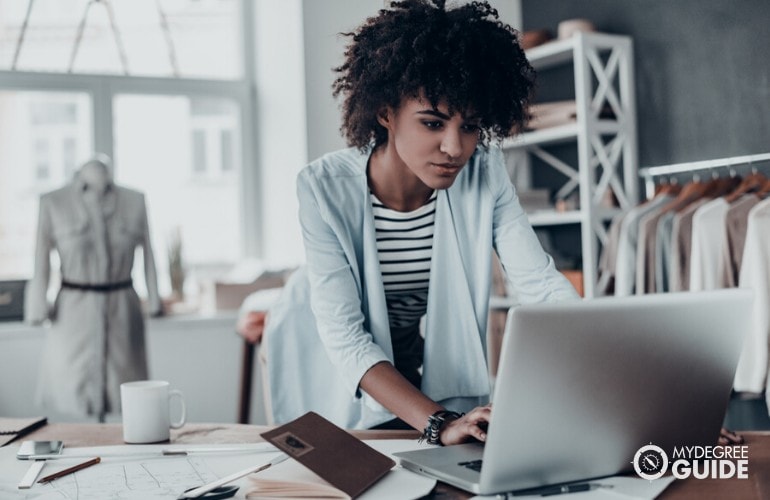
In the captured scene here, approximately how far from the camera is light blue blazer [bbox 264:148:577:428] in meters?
1.57

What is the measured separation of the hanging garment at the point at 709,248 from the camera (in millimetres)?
2895

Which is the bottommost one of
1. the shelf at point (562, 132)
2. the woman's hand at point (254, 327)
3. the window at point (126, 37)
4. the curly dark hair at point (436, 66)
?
the woman's hand at point (254, 327)

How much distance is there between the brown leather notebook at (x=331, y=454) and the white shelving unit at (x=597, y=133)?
8.87ft

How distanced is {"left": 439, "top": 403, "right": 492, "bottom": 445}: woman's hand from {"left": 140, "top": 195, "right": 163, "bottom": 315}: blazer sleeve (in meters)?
2.69

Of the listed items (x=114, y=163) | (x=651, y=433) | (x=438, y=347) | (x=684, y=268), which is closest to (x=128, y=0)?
(x=114, y=163)

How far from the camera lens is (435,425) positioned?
1276mm

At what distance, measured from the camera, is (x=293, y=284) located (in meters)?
1.84

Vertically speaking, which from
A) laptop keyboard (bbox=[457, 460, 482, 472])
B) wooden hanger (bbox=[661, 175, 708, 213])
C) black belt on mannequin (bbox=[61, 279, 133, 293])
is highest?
wooden hanger (bbox=[661, 175, 708, 213])

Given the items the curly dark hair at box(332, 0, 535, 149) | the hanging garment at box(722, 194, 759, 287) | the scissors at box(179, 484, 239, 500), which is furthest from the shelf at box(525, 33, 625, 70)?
the scissors at box(179, 484, 239, 500)

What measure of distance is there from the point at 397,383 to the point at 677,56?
2704 millimetres

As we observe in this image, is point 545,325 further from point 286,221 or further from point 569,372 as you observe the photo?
point 286,221

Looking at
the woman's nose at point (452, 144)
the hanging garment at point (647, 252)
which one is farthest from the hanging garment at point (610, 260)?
the woman's nose at point (452, 144)

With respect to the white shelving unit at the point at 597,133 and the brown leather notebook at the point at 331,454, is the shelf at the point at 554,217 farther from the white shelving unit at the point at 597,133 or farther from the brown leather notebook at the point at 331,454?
the brown leather notebook at the point at 331,454

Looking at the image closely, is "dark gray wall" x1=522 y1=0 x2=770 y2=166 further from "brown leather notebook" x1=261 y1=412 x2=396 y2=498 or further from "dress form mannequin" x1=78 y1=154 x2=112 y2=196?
"brown leather notebook" x1=261 y1=412 x2=396 y2=498
